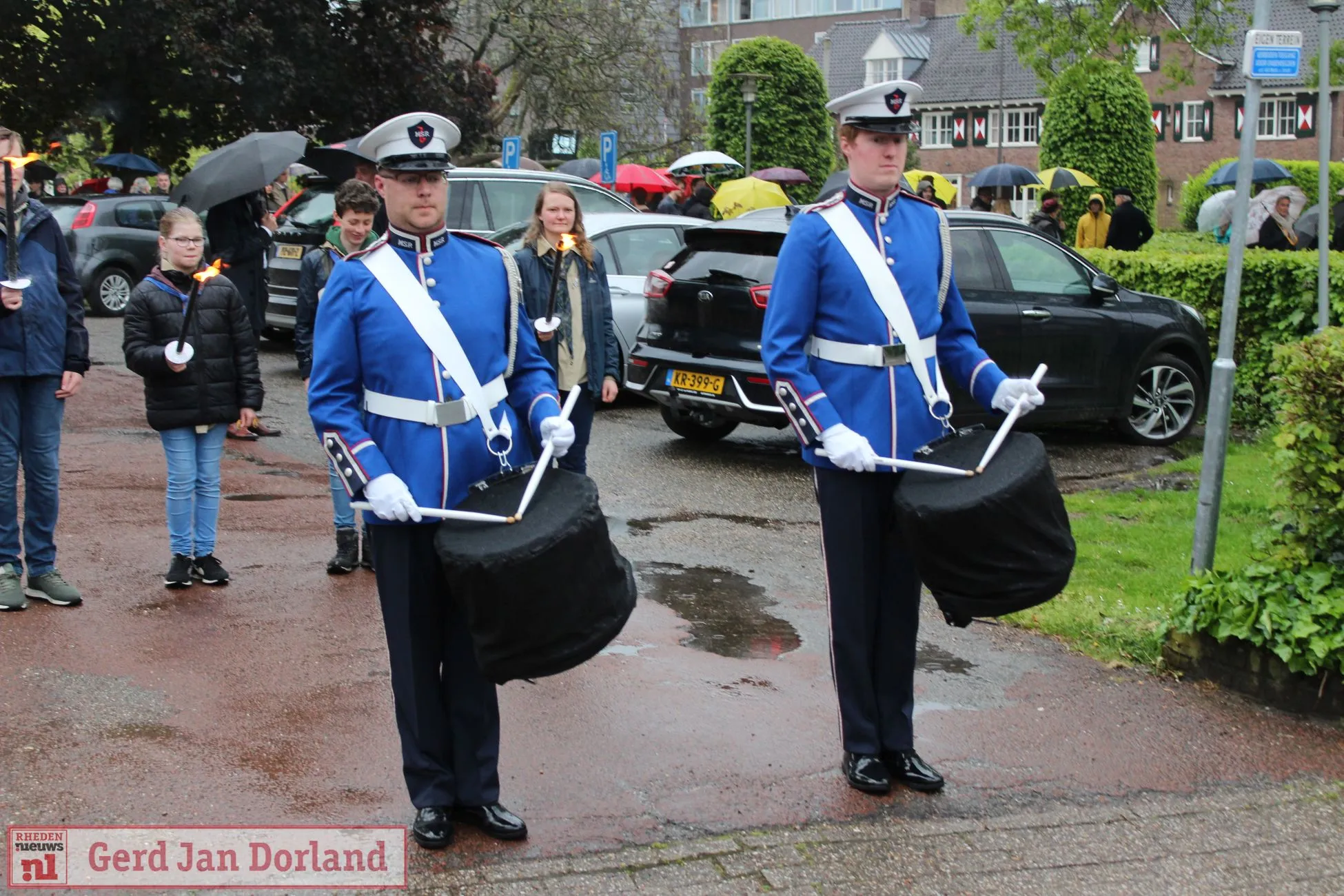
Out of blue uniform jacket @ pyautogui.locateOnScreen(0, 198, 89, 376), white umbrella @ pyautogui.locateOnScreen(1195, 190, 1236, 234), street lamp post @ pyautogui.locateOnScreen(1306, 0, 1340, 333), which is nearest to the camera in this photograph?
blue uniform jacket @ pyautogui.locateOnScreen(0, 198, 89, 376)

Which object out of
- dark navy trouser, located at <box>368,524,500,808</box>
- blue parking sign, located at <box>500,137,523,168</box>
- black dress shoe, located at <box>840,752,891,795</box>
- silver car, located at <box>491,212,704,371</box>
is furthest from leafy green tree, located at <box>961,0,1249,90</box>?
dark navy trouser, located at <box>368,524,500,808</box>

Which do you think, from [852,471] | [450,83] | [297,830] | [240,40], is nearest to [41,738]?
Answer: [297,830]

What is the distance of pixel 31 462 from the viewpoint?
665 centimetres

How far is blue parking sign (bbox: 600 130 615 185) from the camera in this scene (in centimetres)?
2280

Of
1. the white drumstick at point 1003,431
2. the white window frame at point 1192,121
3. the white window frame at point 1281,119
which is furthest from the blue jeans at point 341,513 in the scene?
the white window frame at point 1192,121

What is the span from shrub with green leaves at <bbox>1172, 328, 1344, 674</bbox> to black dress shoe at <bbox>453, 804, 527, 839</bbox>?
2.86m

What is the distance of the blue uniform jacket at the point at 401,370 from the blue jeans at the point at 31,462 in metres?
2.87

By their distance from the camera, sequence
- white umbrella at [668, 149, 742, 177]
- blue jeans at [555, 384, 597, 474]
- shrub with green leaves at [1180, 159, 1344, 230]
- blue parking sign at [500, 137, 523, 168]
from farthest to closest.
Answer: shrub with green leaves at [1180, 159, 1344, 230]
white umbrella at [668, 149, 742, 177]
blue parking sign at [500, 137, 523, 168]
blue jeans at [555, 384, 597, 474]

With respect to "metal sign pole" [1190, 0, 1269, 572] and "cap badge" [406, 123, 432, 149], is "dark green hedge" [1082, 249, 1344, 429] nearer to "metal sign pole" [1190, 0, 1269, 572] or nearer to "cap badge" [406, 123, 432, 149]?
"metal sign pole" [1190, 0, 1269, 572]

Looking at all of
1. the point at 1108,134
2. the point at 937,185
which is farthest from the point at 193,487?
the point at 1108,134

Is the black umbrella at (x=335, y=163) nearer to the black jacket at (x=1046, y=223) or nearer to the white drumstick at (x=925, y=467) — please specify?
the black jacket at (x=1046, y=223)

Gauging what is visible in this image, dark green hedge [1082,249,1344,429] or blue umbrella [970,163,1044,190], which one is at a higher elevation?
blue umbrella [970,163,1044,190]

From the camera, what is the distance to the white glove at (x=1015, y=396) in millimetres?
4559

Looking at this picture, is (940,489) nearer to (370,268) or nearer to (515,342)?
(515,342)
